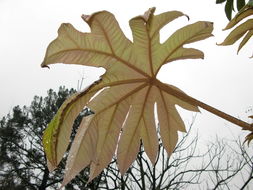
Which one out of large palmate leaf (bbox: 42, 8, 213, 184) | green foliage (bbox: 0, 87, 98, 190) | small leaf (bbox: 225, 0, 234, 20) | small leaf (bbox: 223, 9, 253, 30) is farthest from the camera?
green foliage (bbox: 0, 87, 98, 190)

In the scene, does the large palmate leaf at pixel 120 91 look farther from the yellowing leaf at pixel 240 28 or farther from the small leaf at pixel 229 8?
the small leaf at pixel 229 8

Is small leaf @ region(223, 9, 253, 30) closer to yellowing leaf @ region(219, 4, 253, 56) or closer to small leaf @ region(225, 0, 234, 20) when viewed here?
yellowing leaf @ region(219, 4, 253, 56)

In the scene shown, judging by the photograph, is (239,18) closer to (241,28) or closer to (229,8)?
(241,28)

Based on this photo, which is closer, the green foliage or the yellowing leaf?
the yellowing leaf

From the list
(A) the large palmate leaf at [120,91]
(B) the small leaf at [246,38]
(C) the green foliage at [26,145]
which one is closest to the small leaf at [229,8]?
(B) the small leaf at [246,38]

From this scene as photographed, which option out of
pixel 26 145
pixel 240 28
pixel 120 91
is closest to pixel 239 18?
pixel 240 28

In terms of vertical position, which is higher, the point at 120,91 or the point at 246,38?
the point at 246,38

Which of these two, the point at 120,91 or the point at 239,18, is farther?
the point at 239,18

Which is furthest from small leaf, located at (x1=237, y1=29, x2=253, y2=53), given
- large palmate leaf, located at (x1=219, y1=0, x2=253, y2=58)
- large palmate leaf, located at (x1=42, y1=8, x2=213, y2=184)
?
large palmate leaf, located at (x1=42, y1=8, x2=213, y2=184)

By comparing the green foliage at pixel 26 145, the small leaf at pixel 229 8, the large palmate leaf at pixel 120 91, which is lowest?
the large palmate leaf at pixel 120 91
